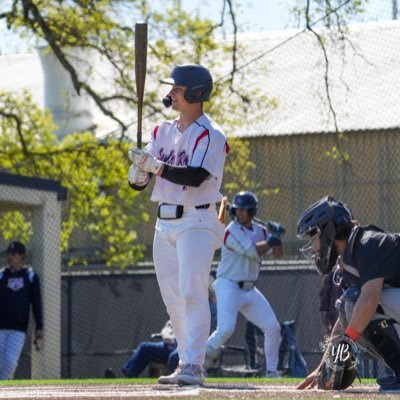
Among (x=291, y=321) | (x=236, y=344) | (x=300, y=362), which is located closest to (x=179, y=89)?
(x=300, y=362)

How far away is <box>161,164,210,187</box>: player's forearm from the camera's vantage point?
7191 mm

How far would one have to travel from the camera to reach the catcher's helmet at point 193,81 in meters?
7.50

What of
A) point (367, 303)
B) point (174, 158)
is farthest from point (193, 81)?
point (367, 303)

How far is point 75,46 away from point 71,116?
5307mm

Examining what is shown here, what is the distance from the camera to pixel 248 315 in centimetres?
1248

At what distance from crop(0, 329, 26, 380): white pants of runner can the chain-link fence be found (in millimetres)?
1446

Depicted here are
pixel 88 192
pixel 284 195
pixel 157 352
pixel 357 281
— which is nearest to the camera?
pixel 357 281

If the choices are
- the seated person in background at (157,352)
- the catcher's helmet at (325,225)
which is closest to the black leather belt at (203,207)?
the catcher's helmet at (325,225)

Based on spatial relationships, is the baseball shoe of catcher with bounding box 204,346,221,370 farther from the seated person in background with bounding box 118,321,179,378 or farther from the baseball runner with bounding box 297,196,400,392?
the baseball runner with bounding box 297,196,400,392

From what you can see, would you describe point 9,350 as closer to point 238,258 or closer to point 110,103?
point 238,258

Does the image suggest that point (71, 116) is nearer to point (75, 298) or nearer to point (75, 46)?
point (75, 46)

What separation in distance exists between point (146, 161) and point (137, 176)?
0.78ft

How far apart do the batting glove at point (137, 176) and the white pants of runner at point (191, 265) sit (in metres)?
0.26

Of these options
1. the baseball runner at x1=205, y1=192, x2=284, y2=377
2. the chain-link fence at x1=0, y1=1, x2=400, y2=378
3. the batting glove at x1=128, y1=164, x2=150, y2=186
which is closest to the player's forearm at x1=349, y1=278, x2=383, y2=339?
the batting glove at x1=128, y1=164, x2=150, y2=186
